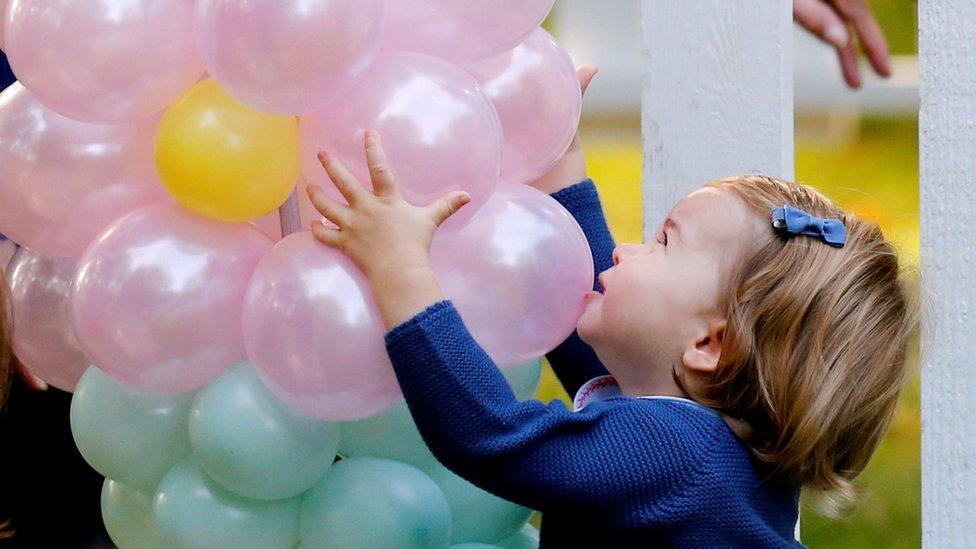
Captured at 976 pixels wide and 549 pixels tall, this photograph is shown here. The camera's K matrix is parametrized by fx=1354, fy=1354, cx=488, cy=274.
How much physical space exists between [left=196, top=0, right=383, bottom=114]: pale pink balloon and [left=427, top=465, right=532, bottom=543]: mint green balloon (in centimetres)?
52

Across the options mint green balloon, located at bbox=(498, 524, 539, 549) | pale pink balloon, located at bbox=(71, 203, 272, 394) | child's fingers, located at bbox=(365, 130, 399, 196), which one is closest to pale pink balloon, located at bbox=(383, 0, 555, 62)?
child's fingers, located at bbox=(365, 130, 399, 196)

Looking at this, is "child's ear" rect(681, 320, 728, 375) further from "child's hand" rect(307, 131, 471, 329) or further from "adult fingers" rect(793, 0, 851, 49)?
"adult fingers" rect(793, 0, 851, 49)

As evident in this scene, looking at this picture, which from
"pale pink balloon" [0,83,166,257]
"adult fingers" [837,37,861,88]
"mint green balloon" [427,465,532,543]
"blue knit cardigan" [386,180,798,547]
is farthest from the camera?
"adult fingers" [837,37,861,88]

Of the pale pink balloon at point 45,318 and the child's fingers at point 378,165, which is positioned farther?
the pale pink balloon at point 45,318

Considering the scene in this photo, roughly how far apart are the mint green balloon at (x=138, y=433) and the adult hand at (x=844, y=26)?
45.6 inches

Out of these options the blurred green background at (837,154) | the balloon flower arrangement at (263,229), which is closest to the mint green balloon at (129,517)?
the balloon flower arrangement at (263,229)

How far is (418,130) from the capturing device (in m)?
1.42

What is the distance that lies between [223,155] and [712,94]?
0.81 metres

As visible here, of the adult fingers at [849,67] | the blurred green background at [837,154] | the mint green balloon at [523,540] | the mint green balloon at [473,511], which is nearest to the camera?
the mint green balloon at [473,511]

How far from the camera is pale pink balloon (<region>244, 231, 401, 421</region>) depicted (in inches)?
55.2

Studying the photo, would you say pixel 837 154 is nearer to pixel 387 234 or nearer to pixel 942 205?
pixel 942 205

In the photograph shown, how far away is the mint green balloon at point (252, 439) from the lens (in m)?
1.48

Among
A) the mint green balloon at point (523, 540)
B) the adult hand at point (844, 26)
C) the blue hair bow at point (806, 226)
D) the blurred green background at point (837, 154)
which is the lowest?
the blurred green background at point (837, 154)

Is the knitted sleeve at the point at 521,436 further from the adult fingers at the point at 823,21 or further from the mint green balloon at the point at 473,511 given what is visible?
the adult fingers at the point at 823,21
